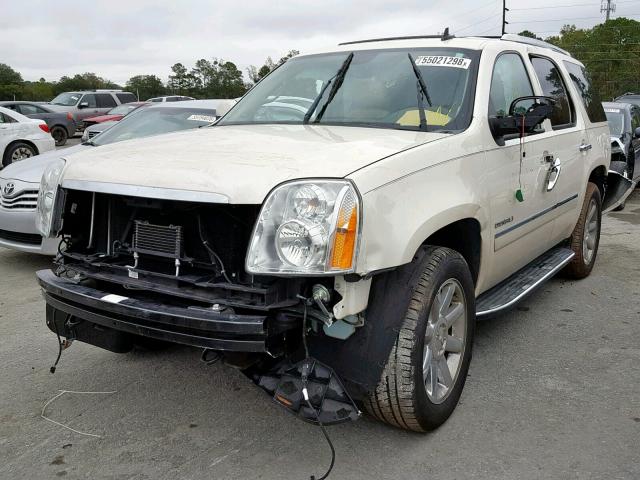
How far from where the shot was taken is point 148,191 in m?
2.77

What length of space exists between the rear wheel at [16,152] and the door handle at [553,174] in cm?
1249


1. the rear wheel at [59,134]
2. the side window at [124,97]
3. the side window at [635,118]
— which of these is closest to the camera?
the side window at [635,118]

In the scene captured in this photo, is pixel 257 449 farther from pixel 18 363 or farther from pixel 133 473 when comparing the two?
pixel 18 363

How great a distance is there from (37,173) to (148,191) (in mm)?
4056

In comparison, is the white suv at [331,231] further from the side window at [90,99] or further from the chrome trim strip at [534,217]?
the side window at [90,99]

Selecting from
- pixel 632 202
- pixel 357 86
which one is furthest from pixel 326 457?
pixel 632 202

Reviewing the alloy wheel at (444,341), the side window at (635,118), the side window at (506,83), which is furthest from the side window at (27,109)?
the alloy wheel at (444,341)

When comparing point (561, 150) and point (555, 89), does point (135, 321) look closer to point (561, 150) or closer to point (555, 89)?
point (561, 150)

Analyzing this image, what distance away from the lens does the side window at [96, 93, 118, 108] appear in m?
25.0

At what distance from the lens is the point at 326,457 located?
2953 millimetres

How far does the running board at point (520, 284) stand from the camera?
3.73 m

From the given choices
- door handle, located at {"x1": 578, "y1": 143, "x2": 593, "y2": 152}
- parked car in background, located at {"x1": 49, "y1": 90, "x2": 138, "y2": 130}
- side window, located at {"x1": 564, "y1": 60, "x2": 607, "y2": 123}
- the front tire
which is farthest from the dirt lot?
parked car in background, located at {"x1": 49, "y1": 90, "x2": 138, "y2": 130}

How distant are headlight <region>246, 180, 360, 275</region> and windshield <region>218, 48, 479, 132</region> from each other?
→ 1.15 metres

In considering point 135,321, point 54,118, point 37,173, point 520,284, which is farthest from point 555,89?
point 54,118
